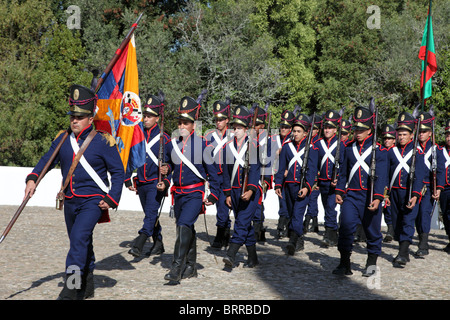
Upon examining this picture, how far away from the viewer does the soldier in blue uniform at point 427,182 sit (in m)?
10.6

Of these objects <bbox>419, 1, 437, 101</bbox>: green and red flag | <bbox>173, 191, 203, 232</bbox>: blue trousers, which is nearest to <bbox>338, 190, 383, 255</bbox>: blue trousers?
<bbox>173, 191, 203, 232</bbox>: blue trousers

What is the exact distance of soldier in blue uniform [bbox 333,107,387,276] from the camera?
27.2ft

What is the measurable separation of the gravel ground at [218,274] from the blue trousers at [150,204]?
49 cm

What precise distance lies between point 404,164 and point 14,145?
799 inches

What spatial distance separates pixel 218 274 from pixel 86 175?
278 centimetres

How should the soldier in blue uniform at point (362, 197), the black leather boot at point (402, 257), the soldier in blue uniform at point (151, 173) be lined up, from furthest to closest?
the black leather boot at point (402, 257)
the soldier in blue uniform at point (151, 173)
the soldier in blue uniform at point (362, 197)

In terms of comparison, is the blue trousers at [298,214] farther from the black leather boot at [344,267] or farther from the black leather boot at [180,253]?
the black leather boot at [180,253]

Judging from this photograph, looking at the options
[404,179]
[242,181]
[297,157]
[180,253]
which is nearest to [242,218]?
[242,181]

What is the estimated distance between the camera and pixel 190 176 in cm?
771

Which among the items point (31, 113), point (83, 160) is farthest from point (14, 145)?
point (83, 160)

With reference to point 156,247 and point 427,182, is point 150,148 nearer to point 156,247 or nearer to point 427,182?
point 156,247

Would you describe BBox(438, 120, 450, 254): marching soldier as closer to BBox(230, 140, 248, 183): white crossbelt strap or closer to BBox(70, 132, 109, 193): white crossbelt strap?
BBox(230, 140, 248, 183): white crossbelt strap

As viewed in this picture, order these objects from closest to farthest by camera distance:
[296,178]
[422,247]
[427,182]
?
[296,178] → [427,182] → [422,247]

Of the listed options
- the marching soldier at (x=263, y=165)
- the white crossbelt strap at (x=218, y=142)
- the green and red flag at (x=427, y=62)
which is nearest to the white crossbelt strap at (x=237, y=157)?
the marching soldier at (x=263, y=165)
